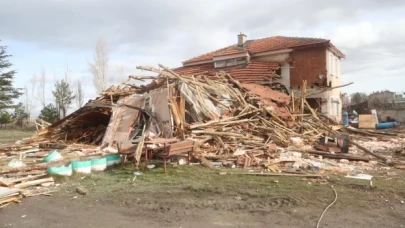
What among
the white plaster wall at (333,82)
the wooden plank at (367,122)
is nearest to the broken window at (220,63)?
the white plaster wall at (333,82)

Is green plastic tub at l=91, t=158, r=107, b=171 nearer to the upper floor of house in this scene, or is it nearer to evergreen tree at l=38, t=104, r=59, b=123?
the upper floor of house

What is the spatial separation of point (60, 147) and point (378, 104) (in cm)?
3126

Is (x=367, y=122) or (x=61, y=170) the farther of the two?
(x=367, y=122)

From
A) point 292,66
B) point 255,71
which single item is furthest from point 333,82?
point 255,71

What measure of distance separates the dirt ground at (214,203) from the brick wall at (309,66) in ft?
51.9

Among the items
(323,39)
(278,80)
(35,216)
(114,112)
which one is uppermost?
(323,39)

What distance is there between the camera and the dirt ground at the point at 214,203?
18.4ft

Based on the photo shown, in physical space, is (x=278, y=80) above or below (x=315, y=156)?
above

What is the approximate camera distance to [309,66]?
24.1 meters

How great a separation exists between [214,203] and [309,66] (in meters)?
19.6

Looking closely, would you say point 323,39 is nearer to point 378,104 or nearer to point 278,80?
point 278,80

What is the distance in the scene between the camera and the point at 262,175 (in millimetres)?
8945

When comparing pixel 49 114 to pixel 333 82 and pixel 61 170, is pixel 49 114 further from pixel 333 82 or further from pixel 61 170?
pixel 61 170

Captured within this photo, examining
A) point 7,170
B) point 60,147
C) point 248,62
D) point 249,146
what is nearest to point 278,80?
point 248,62
